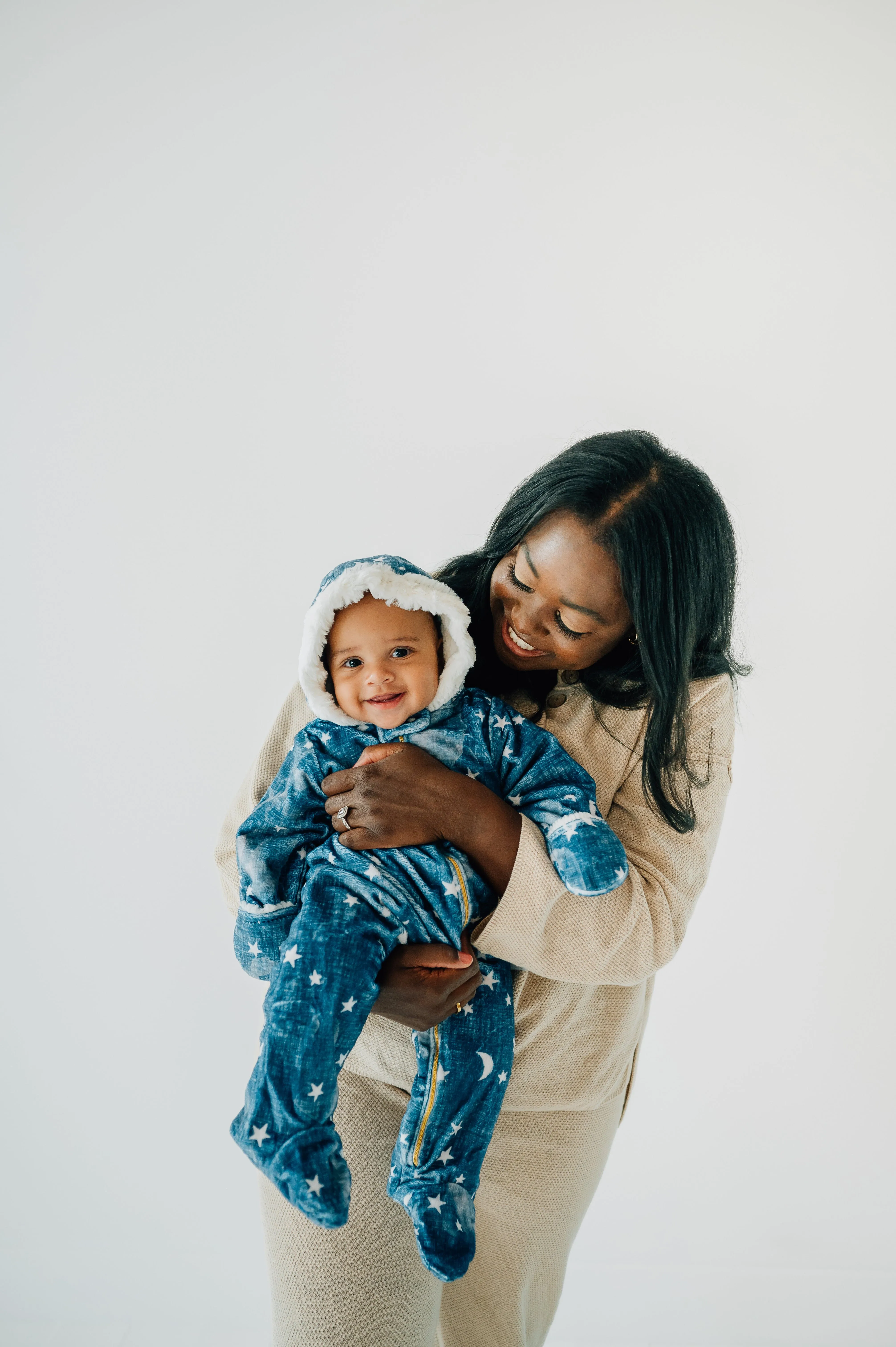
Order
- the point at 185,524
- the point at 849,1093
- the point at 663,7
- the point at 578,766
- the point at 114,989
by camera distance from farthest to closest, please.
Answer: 1. the point at 849,1093
2. the point at 114,989
3. the point at 185,524
4. the point at 663,7
5. the point at 578,766

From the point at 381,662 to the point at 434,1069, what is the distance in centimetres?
61

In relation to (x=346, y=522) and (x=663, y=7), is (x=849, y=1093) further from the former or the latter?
(x=663, y=7)

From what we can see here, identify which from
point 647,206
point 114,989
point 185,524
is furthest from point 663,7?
point 114,989

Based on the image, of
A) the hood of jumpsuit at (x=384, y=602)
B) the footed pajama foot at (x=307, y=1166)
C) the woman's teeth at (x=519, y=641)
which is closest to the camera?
the footed pajama foot at (x=307, y=1166)

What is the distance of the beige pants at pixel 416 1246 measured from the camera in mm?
1566

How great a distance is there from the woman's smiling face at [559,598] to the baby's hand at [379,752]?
283 mm

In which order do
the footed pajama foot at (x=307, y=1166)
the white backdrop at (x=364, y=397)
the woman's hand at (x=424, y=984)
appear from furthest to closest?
the white backdrop at (x=364, y=397) < the woman's hand at (x=424, y=984) < the footed pajama foot at (x=307, y=1166)

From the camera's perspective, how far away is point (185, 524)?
2.20m

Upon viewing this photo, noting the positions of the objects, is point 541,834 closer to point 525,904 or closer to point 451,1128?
point 525,904

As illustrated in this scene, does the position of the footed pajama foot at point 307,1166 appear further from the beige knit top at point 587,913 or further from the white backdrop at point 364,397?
the white backdrop at point 364,397

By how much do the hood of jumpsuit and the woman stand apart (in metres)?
0.12

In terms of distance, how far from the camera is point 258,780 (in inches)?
66.2

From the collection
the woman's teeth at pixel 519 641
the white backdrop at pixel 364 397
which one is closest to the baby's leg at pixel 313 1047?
the woman's teeth at pixel 519 641

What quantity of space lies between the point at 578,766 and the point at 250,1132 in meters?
0.71
